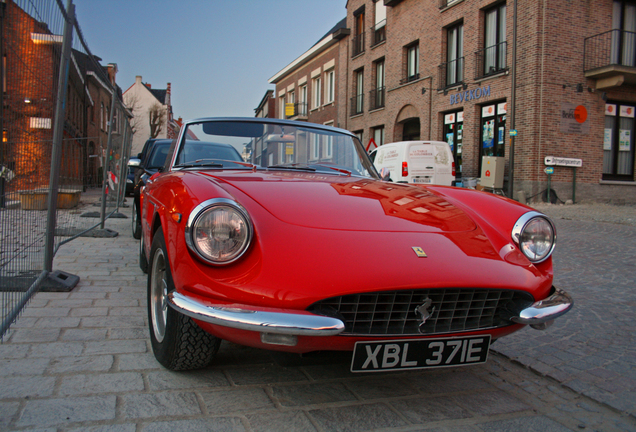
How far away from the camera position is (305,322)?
1.78 m

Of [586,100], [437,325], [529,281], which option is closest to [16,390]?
[437,325]

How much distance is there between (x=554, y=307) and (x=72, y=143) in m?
4.81

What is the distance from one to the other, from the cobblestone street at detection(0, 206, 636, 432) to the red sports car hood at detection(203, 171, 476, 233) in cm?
62

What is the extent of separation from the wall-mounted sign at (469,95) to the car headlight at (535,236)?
14.8 m

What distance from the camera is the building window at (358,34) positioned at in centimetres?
2455

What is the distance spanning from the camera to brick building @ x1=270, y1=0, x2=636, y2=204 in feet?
47.6

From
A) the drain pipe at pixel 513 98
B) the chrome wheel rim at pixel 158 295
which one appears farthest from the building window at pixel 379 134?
the chrome wheel rim at pixel 158 295

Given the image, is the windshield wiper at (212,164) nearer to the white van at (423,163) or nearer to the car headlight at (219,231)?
the car headlight at (219,231)

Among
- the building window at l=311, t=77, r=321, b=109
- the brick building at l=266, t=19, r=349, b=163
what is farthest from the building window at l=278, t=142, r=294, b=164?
the building window at l=311, t=77, r=321, b=109

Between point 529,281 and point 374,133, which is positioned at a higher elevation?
point 374,133

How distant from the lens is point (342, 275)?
1891 millimetres

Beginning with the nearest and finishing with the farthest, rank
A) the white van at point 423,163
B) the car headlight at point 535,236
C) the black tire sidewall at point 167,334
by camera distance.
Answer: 1. the black tire sidewall at point 167,334
2. the car headlight at point 535,236
3. the white van at point 423,163

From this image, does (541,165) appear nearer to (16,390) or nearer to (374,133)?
(374,133)

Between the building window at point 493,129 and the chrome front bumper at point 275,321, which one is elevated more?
the building window at point 493,129
